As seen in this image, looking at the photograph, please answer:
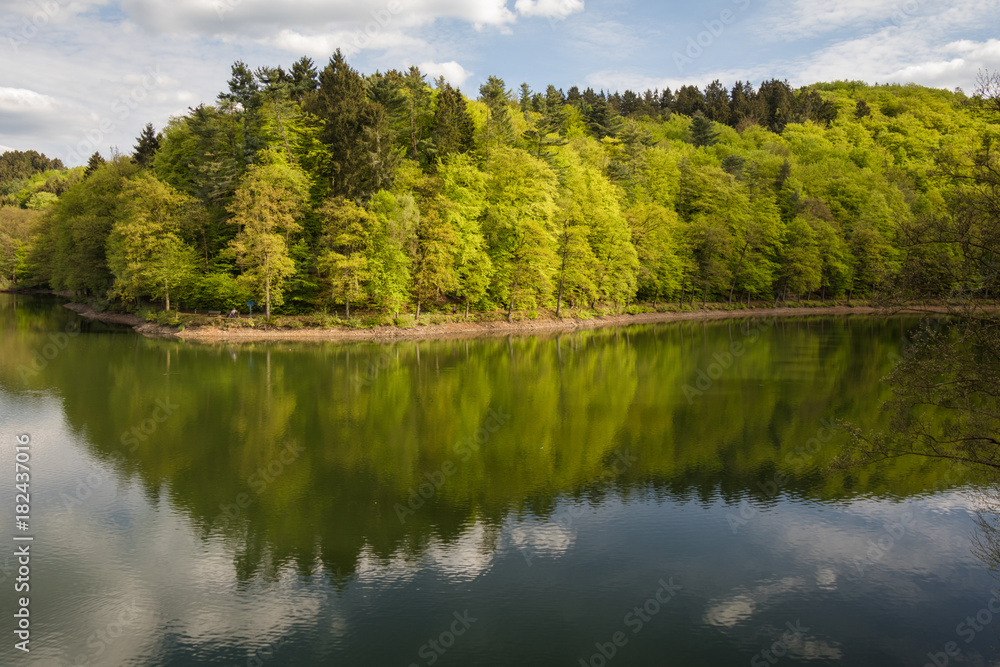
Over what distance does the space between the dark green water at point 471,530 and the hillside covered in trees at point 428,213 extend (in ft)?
71.5

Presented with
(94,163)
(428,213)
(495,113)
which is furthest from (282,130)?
(94,163)

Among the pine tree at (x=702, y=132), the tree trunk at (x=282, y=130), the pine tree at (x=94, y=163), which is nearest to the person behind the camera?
the tree trunk at (x=282, y=130)

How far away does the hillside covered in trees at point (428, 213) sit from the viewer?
2013 inches

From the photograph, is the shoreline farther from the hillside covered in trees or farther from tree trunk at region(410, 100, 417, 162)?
tree trunk at region(410, 100, 417, 162)

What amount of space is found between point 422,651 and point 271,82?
5865 cm

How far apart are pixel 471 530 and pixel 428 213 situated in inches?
1724

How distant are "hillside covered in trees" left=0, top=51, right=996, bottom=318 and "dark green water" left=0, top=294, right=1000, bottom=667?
71.5ft

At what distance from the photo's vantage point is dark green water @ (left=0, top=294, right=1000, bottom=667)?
9945 mm

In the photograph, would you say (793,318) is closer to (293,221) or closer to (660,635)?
(293,221)

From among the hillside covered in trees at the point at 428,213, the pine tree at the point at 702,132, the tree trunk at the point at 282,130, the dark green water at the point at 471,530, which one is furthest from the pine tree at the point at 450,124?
the pine tree at the point at 702,132

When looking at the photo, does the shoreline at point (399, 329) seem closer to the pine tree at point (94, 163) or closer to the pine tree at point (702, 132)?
the pine tree at point (94, 163)

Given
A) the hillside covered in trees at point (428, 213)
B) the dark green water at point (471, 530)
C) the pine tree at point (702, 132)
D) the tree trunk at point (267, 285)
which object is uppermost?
the pine tree at point (702, 132)

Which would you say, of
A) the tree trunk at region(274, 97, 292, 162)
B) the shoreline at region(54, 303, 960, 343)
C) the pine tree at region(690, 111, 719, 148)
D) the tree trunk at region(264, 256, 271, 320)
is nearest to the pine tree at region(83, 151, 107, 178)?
the shoreline at region(54, 303, 960, 343)

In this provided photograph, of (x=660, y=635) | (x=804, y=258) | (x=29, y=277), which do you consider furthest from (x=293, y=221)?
(x=29, y=277)
